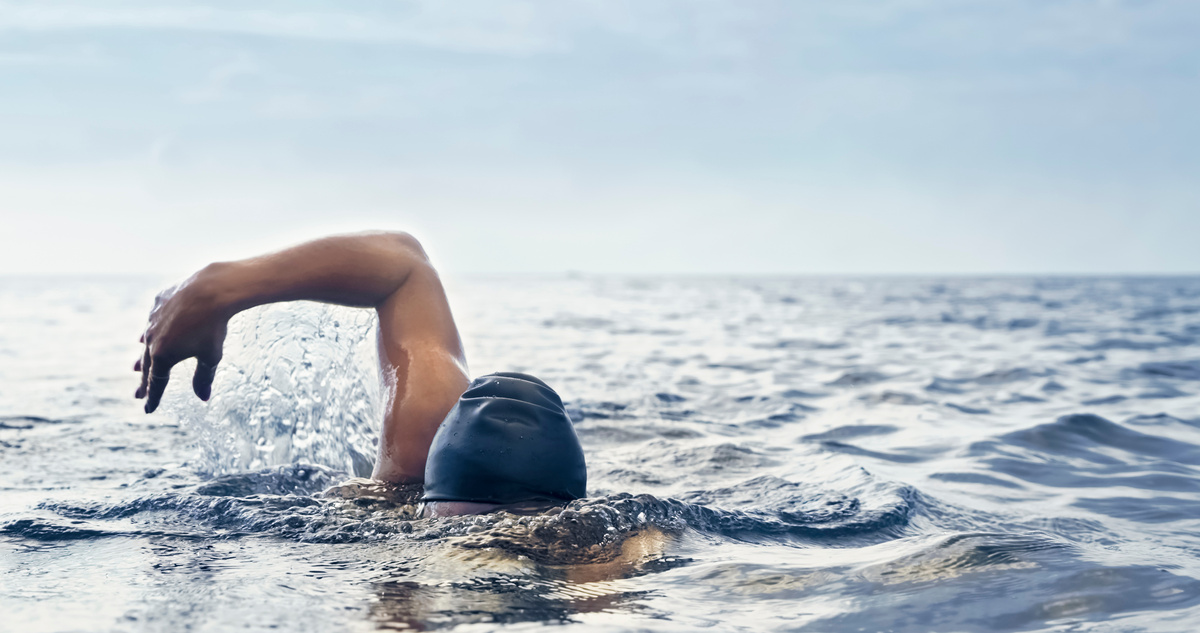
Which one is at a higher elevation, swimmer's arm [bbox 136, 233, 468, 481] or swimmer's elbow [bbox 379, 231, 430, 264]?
swimmer's elbow [bbox 379, 231, 430, 264]

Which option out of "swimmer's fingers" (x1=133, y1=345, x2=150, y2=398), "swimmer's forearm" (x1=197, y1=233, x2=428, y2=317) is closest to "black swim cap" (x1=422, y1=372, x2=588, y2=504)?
"swimmer's forearm" (x1=197, y1=233, x2=428, y2=317)

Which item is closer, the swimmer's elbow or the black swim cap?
the black swim cap

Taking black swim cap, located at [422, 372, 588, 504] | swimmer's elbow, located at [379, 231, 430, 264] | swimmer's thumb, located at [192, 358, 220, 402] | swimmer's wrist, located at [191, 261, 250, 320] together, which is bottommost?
black swim cap, located at [422, 372, 588, 504]

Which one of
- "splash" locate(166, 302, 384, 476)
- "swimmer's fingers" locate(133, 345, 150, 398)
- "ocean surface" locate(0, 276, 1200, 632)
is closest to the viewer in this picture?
"ocean surface" locate(0, 276, 1200, 632)

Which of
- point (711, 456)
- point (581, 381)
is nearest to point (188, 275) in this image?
point (711, 456)

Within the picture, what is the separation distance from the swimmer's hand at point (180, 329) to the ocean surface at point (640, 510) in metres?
0.47

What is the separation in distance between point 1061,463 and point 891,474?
103 cm

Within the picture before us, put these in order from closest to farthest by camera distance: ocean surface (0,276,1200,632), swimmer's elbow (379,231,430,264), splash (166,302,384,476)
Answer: ocean surface (0,276,1200,632), swimmer's elbow (379,231,430,264), splash (166,302,384,476)

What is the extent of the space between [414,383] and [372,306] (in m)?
0.31

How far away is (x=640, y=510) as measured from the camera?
258 centimetres

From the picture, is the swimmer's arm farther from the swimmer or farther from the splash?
the splash

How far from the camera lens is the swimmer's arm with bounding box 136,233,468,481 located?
2.30m

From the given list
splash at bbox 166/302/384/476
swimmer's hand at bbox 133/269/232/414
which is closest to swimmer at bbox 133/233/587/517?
swimmer's hand at bbox 133/269/232/414

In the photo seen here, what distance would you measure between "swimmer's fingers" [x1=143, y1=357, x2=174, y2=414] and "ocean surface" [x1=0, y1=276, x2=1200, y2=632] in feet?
1.29
